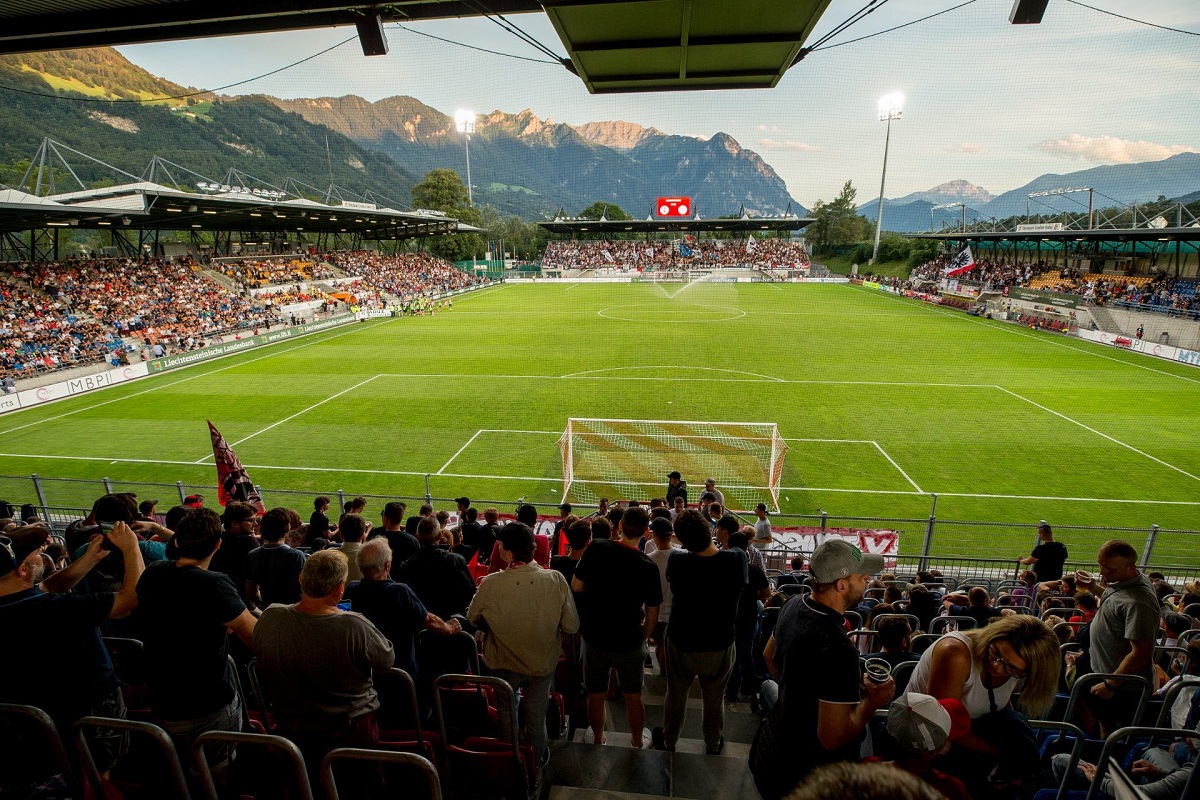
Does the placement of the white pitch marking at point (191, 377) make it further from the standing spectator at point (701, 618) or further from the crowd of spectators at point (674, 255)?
the crowd of spectators at point (674, 255)

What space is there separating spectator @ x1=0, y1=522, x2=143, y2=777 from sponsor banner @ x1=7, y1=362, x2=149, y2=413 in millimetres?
26355

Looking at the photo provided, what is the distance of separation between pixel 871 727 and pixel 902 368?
2684 centimetres

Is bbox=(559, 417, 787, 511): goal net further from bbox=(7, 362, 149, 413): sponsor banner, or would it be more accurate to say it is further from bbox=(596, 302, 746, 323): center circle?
bbox=(596, 302, 746, 323): center circle

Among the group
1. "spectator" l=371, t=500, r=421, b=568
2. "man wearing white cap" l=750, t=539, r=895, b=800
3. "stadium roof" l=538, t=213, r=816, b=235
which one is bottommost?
"spectator" l=371, t=500, r=421, b=568

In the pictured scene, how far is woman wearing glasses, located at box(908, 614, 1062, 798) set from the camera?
8.83 feet

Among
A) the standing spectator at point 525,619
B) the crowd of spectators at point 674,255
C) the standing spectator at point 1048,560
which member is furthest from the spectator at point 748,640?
the crowd of spectators at point 674,255

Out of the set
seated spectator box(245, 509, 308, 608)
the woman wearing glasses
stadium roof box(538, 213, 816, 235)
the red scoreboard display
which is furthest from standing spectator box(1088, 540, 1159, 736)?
the red scoreboard display

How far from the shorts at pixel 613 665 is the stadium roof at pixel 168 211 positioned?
33.4m

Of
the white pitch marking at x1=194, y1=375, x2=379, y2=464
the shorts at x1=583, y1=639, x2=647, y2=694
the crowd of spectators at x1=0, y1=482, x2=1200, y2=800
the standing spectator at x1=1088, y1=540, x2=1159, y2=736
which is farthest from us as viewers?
the white pitch marking at x1=194, y1=375, x2=379, y2=464

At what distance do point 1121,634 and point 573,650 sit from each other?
413cm

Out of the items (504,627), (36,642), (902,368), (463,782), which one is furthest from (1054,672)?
(902,368)

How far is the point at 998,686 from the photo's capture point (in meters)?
2.74

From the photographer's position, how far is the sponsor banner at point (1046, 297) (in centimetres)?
3884

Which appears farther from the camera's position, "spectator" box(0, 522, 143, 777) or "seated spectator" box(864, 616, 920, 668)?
"seated spectator" box(864, 616, 920, 668)
